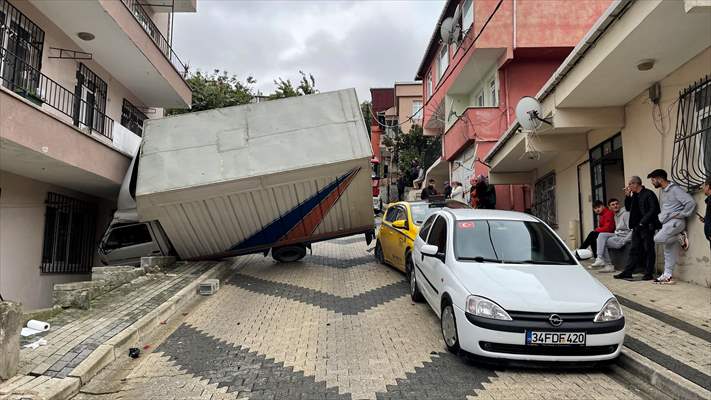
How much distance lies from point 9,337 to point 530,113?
9.00 metres

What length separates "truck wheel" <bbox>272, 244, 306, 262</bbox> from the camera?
11.4m

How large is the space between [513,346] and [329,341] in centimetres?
221

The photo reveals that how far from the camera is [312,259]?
1234cm

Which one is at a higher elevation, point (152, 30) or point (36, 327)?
point (152, 30)

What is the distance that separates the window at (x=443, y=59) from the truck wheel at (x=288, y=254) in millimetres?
11999

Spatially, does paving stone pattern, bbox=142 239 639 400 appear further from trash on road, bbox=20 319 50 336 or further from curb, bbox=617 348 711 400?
trash on road, bbox=20 319 50 336

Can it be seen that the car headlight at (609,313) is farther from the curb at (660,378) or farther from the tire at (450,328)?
the tire at (450,328)

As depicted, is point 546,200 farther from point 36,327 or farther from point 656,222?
point 36,327

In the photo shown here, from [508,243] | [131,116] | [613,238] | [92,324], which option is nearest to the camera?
[508,243]

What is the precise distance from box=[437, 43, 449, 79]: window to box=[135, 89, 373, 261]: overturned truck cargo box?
11734 mm

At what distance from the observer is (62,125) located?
8586mm

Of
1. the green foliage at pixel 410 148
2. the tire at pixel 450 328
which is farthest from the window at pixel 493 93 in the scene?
the green foliage at pixel 410 148

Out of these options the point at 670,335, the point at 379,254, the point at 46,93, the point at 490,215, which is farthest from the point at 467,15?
the point at 670,335

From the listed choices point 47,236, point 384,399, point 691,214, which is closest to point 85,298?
point 384,399
